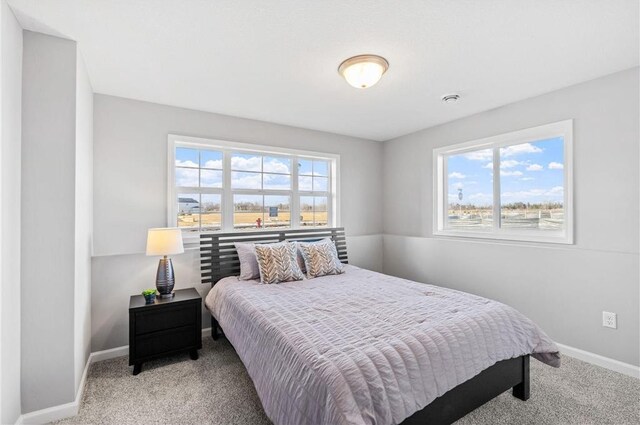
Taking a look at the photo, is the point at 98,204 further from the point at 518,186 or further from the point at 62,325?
the point at 518,186

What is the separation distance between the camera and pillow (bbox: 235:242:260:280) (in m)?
3.12

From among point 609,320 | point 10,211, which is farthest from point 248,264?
point 609,320

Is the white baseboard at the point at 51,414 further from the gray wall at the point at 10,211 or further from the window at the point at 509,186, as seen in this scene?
the window at the point at 509,186

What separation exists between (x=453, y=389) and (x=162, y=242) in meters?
2.48

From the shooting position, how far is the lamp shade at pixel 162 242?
2.68 meters

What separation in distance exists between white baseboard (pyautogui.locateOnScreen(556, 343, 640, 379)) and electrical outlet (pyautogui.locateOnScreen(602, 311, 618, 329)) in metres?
0.28

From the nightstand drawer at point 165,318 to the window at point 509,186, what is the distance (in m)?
3.10

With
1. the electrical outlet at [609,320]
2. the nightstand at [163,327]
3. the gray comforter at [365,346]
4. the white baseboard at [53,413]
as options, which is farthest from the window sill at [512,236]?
the white baseboard at [53,413]

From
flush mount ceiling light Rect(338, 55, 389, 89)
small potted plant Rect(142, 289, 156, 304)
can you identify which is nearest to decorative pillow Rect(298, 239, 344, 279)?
small potted plant Rect(142, 289, 156, 304)

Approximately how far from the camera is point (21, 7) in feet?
5.58

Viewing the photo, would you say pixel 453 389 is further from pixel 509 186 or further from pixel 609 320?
pixel 509 186

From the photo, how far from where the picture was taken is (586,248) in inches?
105

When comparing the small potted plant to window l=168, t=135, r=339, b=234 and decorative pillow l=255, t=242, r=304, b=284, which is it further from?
decorative pillow l=255, t=242, r=304, b=284

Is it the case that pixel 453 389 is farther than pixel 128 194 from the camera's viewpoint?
No
